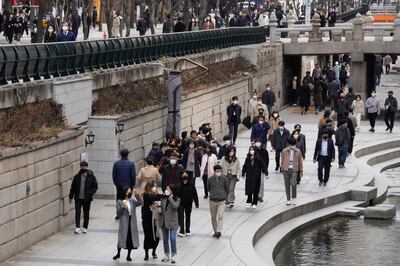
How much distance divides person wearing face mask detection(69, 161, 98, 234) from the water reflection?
364 centimetres

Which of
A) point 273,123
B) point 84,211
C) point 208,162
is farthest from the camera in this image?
point 273,123

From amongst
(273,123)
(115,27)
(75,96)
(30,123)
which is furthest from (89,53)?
(115,27)

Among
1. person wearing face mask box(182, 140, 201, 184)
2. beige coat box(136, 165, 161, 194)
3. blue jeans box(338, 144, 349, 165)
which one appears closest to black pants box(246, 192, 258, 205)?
person wearing face mask box(182, 140, 201, 184)

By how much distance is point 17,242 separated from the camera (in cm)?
2200

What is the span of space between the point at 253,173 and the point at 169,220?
576 centimetres

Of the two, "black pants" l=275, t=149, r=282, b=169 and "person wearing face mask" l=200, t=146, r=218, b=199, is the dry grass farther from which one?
"black pants" l=275, t=149, r=282, b=169

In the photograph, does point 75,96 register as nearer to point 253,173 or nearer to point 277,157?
point 253,173

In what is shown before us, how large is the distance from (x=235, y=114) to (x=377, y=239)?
433 inches

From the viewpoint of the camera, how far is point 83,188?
928 inches

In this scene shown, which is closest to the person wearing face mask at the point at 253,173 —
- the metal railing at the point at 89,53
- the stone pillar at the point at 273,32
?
the metal railing at the point at 89,53

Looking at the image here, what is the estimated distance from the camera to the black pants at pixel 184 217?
77.3 feet

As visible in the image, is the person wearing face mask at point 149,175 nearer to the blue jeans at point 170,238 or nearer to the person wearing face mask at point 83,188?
the person wearing face mask at point 83,188

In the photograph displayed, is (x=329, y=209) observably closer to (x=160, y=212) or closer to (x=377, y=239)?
(x=377, y=239)

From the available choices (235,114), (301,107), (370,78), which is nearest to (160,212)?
(235,114)
